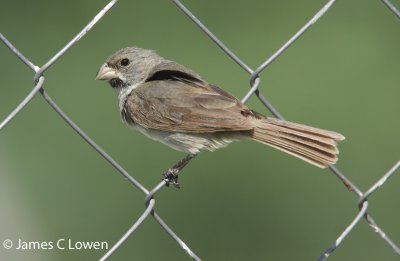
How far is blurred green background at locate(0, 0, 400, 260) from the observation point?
183 inches

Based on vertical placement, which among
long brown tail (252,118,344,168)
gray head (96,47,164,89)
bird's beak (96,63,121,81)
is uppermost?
long brown tail (252,118,344,168)

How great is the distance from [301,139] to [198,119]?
18.1 inches

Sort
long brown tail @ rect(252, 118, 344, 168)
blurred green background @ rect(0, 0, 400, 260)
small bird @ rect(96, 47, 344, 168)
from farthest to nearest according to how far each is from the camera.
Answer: blurred green background @ rect(0, 0, 400, 260)
small bird @ rect(96, 47, 344, 168)
long brown tail @ rect(252, 118, 344, 168)

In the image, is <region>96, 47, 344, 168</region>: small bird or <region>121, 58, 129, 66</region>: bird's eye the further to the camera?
<region>121, 58, 129, 66</region>: bird's eye

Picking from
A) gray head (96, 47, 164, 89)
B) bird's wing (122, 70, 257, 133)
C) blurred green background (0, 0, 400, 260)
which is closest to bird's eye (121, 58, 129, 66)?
gray head (96, 47, 164, 89)

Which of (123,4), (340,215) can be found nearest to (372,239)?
(340,215)

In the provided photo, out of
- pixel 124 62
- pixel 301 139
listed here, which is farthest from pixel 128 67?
pixel 301 139

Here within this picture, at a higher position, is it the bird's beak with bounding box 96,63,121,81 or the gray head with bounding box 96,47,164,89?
the gray head with bounding box 96,47,164,89

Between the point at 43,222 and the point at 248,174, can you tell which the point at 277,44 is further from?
the point at 43,222

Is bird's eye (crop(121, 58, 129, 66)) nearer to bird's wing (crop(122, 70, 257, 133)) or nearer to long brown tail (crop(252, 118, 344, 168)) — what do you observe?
bird's wing (crop(122, 70, 257, 133))

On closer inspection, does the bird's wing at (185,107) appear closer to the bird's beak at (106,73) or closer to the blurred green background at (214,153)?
the bird's beak at (106,73)

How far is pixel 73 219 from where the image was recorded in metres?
4.61

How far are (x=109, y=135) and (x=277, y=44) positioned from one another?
4.49 ft

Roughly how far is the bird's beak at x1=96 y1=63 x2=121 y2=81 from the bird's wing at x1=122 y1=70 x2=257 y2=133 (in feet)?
0.80
